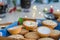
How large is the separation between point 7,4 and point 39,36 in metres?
0.50

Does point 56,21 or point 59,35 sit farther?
point 56,21

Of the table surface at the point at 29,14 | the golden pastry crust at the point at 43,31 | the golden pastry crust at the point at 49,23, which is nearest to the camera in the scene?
the golden pastry crust at the point at 43,31

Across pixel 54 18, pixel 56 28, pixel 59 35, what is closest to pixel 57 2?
pixel 54 18

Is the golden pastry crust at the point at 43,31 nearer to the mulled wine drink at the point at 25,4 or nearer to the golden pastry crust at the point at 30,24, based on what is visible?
the golden pastry crust at the point at 30,24

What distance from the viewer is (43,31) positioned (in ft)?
3.73

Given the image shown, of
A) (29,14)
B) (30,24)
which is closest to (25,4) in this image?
(29,14)

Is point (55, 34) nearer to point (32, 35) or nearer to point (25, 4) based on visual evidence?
point (32, 35)

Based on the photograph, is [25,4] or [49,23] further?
[25,4]

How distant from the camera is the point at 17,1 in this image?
164 cm

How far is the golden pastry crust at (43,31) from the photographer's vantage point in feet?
3.62

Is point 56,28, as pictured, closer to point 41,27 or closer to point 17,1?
point 41,27

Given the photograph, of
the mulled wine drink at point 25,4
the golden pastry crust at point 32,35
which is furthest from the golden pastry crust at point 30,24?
the mulled wine drink at point 25,4

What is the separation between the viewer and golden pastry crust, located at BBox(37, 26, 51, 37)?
3.62ft

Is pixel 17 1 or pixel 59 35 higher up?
pixel 17 1
